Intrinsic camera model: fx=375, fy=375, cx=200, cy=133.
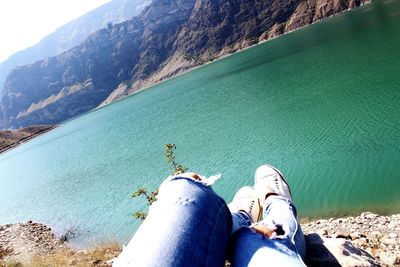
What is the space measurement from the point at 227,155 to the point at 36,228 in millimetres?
14408

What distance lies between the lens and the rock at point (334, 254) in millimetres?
3225

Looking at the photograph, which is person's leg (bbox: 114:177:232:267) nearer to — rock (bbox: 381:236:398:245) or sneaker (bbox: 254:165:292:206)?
sneaker (bbox: 254:165:292:206)

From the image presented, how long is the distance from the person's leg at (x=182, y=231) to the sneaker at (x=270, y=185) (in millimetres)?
Answer: 1004

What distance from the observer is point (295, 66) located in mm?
60188

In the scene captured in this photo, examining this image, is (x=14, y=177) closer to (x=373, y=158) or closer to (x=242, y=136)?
(x=242, y=136)

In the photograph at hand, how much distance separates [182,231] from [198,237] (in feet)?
0.40

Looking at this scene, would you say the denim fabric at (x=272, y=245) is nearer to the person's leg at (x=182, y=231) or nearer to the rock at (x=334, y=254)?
the person's leg at (x=182, y=231)

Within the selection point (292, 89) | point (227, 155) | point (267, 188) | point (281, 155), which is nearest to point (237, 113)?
point (292, 89)

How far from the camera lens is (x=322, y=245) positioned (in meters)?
3.49

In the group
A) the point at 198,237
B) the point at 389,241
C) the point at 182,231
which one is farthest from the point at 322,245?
the point at 389,241

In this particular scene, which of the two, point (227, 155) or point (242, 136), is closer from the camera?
point (227, 155)

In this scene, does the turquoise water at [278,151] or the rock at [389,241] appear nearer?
the rock at [389,241]

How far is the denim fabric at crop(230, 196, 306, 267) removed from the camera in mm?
2377

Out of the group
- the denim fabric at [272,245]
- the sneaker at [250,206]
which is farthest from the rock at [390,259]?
the denim fabric at [272,245]
